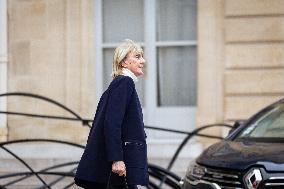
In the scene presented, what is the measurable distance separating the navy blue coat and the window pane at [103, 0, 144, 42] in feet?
23.1

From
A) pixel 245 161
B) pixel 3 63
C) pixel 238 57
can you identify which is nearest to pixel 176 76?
pixel 238 57

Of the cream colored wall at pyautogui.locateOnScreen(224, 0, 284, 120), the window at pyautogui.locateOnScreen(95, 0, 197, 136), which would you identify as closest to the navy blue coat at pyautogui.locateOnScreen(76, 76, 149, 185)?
the cream colored wall at pyautogui.locateOnScreen(224, 0, 284, 120)

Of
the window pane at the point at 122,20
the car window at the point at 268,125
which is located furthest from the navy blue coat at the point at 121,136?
the window pane at the point at 122,20

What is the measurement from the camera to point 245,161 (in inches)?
255

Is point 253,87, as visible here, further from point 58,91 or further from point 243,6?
point 58,91

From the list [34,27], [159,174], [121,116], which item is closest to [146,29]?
[34,27]

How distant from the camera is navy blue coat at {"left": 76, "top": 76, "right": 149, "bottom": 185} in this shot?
5531 millimetres

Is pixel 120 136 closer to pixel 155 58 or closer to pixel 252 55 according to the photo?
pixel 252 55

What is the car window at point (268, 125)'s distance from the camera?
746cm

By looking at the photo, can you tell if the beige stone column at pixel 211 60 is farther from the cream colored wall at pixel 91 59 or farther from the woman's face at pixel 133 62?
the woman's face at pixel 133 62

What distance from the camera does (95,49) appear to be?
492 inches

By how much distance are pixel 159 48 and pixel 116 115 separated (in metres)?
7.10

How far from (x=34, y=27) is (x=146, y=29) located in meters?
1.56

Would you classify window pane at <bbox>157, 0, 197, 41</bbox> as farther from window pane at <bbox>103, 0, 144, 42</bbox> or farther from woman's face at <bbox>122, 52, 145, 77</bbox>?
woman's face at <bbox>122, 52, 145, 77</bbox>
